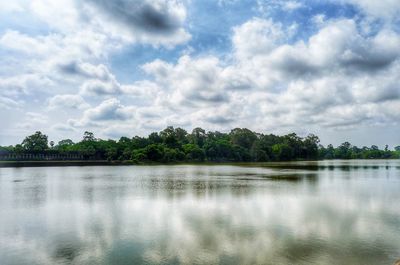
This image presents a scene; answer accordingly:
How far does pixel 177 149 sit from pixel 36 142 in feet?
119

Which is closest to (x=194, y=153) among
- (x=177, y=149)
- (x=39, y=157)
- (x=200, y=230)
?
(x=177, y=149)

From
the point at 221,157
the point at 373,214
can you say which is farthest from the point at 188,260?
the point at 221,157

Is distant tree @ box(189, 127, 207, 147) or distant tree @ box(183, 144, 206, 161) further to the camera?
distant tree @ box(189, 127, 207, 147)

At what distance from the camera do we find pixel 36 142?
3152 inches

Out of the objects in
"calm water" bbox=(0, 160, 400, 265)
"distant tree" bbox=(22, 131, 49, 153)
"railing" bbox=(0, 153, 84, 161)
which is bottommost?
"calm water" bbox=(0, 160, 400, 265)

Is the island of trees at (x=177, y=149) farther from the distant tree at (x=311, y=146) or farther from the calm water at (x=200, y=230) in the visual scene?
the calm water at (x=200, y=230)

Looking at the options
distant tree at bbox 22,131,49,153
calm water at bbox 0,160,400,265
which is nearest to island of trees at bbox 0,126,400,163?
distant tree at bbox 22,131,49,153

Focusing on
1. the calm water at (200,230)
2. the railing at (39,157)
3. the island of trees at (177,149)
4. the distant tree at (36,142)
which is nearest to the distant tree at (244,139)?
the island of trees at (177,149)

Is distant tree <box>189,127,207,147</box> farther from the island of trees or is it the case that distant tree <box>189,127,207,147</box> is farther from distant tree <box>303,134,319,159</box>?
distant tree <box>303,134,319,159</box>

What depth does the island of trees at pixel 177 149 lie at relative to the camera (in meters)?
76.8

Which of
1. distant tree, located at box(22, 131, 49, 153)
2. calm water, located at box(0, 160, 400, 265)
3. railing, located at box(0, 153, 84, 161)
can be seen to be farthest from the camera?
distant tree, located at box(22, 131, 49, 153)

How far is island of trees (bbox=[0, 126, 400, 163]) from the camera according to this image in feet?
252

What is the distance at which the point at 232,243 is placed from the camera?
882 cm

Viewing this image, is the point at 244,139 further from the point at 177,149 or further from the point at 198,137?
the point at 177,149
